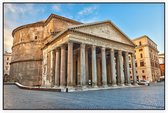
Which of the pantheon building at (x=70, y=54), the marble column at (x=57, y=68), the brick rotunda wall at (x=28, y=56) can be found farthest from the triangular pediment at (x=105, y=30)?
the brick rotunda wall at (x=28, y=56)

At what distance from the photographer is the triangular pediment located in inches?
529

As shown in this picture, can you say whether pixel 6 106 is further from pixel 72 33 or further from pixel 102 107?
pixel 72 33

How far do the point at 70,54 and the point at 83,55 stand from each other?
1191mm

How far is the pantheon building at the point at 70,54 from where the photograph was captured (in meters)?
12.8

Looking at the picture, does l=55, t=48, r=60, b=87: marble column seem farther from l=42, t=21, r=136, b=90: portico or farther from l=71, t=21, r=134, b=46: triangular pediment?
l=71, t=21, r=134, b=46: triangular pediment

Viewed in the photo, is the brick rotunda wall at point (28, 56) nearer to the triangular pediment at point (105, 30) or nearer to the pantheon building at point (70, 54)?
the pantheon building at point (70, 54)

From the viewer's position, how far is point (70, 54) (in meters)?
12.3

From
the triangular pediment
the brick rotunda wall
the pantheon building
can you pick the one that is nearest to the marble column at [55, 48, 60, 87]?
the pantheon building

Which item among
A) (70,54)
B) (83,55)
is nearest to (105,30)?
(83,55)

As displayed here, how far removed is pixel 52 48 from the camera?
15.5 m

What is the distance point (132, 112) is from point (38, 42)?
58.2ft

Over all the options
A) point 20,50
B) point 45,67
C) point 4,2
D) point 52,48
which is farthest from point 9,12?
point 20,50

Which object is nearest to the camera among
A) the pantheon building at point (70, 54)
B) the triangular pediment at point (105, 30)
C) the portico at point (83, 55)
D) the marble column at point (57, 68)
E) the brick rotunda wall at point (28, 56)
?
the portico at point (83, 55)

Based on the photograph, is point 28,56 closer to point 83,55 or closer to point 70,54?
point 70,54
